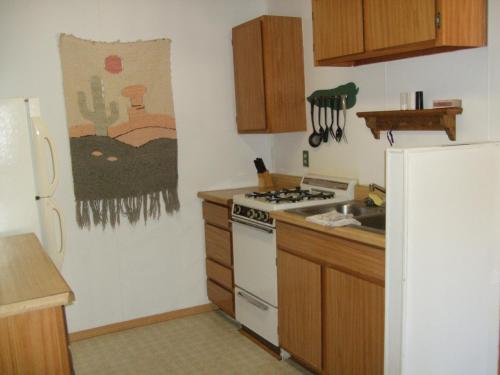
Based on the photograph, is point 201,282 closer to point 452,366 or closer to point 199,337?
point 199,337

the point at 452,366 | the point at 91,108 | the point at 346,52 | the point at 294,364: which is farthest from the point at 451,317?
the point at 91,108

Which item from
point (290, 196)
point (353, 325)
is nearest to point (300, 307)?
point (353, 325)

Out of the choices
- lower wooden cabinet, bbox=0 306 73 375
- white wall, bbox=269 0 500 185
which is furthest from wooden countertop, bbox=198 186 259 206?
lower wooden cabinet, bbox=0 306 73 375

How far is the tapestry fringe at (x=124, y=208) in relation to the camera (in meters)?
3.50

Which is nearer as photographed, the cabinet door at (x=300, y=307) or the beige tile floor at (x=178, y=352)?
the cabinet door at (x=300, y=307)

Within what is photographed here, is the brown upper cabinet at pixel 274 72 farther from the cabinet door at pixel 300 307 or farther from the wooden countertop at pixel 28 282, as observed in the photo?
the wooden countertop at pixel 28 282

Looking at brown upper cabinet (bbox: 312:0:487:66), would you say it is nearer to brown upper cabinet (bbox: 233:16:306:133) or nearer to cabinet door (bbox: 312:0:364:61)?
cabinet door (bbox: 312:0:364:61)

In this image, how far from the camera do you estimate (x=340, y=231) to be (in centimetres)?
236

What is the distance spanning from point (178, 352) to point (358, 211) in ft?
4.89

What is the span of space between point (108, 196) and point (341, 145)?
1.67m

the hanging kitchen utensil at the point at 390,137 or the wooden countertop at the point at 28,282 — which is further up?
the hanging kitchen utensil at the point at 390,137

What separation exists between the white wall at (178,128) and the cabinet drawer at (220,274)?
0.11m

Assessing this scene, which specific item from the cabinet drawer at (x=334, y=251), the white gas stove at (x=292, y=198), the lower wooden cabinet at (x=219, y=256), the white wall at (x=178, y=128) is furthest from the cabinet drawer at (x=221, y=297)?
the cabinet drawer at (x=334, y=251)

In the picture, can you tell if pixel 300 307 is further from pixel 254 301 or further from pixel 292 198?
pixel 292 198
